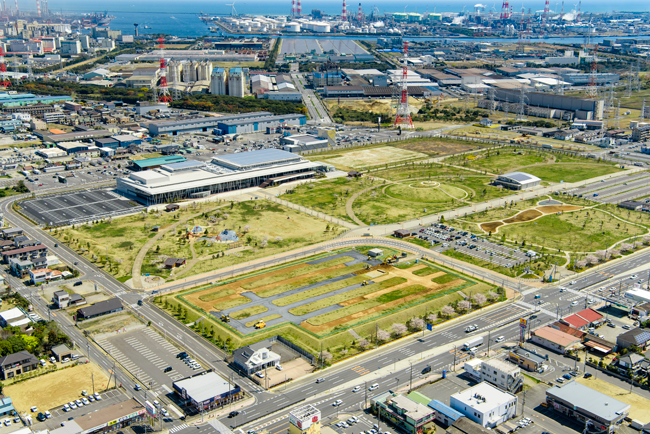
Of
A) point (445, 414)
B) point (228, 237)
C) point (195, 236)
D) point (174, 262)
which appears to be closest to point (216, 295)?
point (174, 262)

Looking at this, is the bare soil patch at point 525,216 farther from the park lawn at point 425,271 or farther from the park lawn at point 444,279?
the park lawn at point 444,279

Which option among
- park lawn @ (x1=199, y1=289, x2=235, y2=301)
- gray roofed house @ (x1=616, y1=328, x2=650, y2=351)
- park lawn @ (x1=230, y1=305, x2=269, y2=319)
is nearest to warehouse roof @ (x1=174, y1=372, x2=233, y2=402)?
park lawn @ (x1=230, y1=305, x2=269, y2=319)

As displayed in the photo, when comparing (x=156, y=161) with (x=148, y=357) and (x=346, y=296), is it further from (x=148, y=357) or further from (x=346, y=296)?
(x=148, y=357)

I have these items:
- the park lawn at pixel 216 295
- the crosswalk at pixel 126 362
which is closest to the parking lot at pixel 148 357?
the crosswalk at pixel 126 362

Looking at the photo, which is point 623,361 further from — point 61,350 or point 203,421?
point 61,350

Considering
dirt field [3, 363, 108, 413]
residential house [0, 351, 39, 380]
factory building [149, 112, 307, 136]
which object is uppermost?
factory building [149, 112, 307, 136]

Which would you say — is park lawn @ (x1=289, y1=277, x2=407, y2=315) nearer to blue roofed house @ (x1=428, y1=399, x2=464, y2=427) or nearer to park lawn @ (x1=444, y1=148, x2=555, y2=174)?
blue roofed house @ (x1=428, y1=399, x2=464, y2=427)
